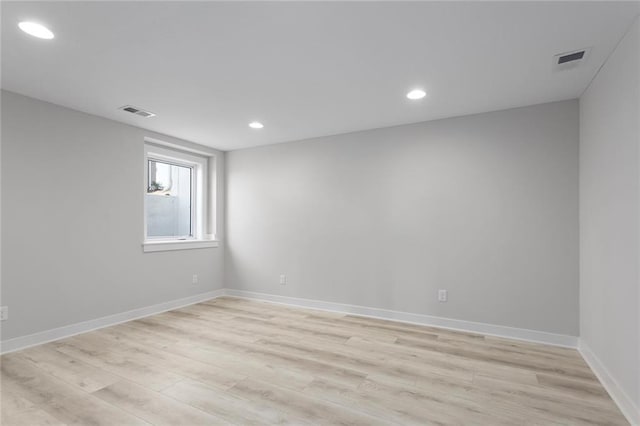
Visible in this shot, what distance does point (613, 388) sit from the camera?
2074 millimetres

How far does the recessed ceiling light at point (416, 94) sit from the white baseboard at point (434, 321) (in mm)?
2356

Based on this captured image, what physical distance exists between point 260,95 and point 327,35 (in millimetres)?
1101

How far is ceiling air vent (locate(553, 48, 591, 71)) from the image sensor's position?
2.18 metres

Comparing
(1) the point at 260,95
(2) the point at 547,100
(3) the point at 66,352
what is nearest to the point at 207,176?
(1) the point at 260,95

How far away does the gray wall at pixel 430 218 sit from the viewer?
10.0 feet

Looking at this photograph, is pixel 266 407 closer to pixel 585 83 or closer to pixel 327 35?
pixel 327 35

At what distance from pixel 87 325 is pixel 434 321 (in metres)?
3.71

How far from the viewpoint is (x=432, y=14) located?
1.78 m

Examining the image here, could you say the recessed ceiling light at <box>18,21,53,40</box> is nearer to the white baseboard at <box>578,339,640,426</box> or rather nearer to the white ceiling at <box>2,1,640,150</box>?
the white ceiling at <box>2,1,640,150</box>

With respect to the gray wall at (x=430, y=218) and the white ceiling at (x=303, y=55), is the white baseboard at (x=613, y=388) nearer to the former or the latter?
the gray wall at (x=430, y=218)

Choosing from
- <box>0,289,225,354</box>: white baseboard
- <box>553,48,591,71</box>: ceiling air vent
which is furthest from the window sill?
<box>553,48,591,71</box>: ceiling air vent

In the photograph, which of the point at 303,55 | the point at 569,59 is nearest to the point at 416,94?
the point at 569,59

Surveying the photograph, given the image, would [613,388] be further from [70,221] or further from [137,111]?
[70,221]

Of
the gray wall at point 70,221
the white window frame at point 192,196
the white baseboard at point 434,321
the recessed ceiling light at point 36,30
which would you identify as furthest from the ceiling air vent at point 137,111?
the white baseboard at point 434,321
